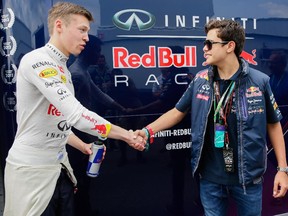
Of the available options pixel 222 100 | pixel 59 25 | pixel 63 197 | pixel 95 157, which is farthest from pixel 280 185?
pixel 59 25

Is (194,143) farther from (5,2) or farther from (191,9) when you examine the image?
(5,2)

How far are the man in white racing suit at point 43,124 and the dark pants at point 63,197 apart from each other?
8cm

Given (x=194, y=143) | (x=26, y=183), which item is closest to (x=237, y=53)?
(x=194, y=143)

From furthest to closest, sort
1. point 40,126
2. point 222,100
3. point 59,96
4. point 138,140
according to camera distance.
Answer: point 138,140 → point 222,100 → point 40,126 → point 59,96

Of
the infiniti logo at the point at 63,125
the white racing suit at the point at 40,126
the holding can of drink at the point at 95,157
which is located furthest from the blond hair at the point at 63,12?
the holding can of drink at the point at 95,157

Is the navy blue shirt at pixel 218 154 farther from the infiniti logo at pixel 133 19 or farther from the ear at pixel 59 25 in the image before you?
the ear at pixel 59 25

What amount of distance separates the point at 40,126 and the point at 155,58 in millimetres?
944

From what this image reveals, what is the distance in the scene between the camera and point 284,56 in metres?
A: 2.79

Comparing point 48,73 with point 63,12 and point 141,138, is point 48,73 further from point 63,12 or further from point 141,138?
point 141,138

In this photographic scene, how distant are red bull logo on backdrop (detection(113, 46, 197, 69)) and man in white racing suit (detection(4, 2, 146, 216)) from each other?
483 mm

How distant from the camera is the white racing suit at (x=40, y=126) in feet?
5.37

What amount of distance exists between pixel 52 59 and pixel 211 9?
1.29 meters

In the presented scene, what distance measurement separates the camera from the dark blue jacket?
6.04 feet

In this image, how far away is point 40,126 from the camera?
68.5 inches
